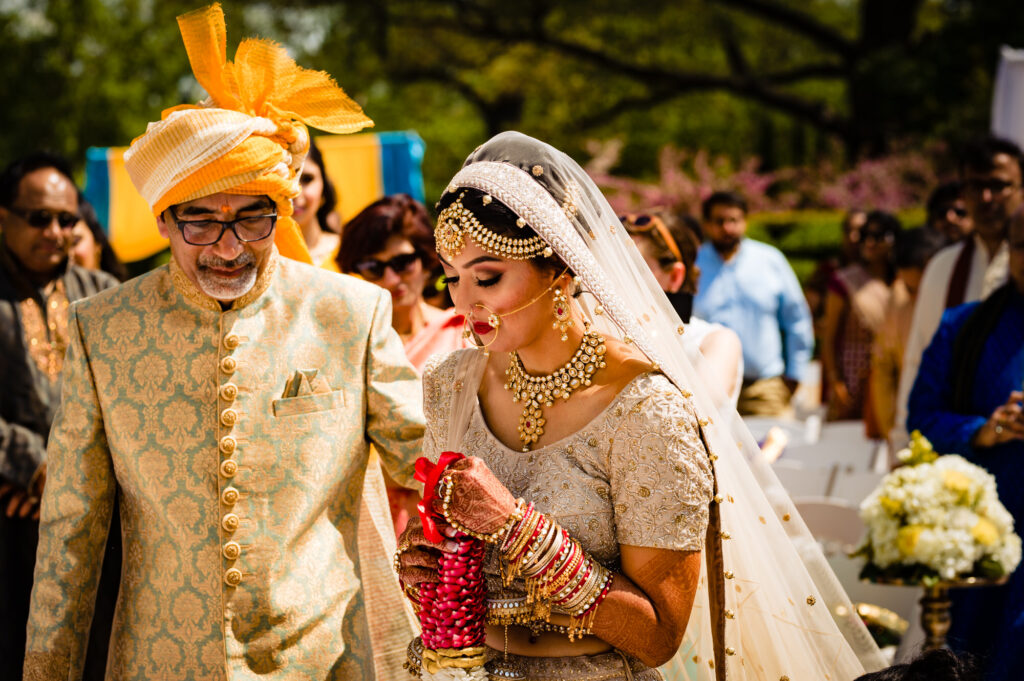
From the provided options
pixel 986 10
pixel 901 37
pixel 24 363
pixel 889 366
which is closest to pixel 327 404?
pixel 24 363

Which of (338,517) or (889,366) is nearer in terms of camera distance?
(338,517)

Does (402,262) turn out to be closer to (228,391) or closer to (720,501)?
(228,391)

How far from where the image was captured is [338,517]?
2555 mm

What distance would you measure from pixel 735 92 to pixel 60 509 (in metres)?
17.9

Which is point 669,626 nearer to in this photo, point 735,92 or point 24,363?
point 24,363

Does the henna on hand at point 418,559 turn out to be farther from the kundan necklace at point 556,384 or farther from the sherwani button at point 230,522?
the sherwani button at point 230,522

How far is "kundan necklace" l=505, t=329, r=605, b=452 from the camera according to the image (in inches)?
89.0

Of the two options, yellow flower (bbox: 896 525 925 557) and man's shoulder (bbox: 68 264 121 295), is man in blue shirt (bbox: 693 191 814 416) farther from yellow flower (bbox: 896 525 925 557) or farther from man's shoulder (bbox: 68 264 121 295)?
man's shoulder (bbox: 68 264 121 295)

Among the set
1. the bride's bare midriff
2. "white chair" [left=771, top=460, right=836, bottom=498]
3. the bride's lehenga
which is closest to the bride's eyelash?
the bride's lehenga

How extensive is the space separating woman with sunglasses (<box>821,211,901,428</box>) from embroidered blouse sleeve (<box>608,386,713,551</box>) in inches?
219

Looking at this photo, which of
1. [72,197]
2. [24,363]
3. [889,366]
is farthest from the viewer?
[889,366]

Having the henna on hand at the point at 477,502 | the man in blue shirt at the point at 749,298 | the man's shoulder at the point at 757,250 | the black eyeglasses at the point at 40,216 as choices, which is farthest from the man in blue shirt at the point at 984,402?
the black eyeglasses at the point at 40,216

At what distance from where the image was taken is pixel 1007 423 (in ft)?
12.2

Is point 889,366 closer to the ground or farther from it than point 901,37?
closer to the ground
